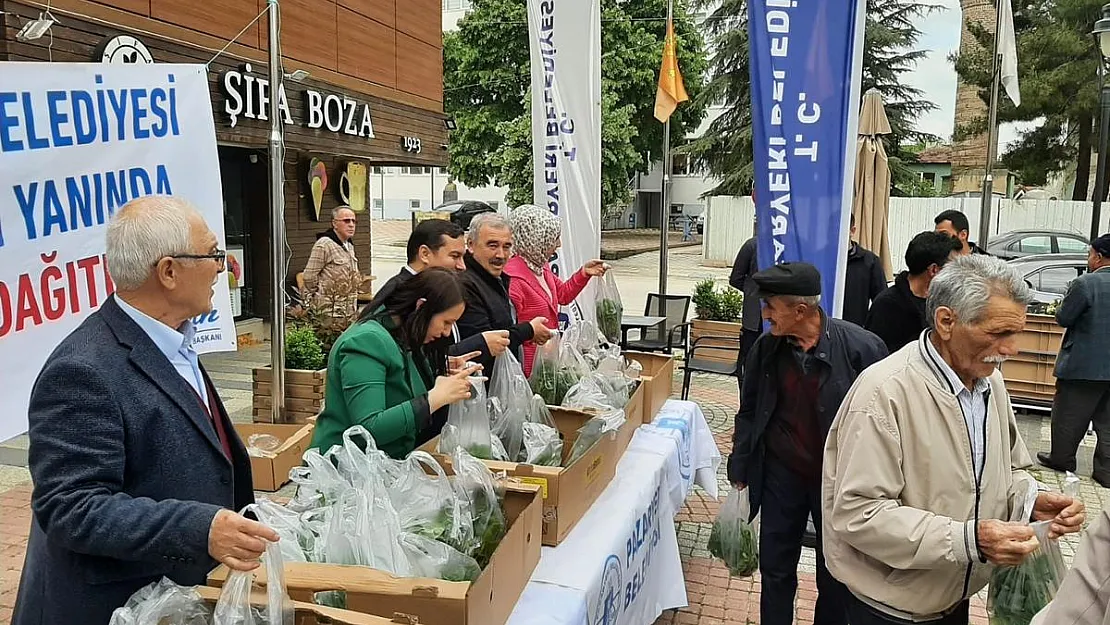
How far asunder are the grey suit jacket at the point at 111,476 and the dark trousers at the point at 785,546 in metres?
2.17

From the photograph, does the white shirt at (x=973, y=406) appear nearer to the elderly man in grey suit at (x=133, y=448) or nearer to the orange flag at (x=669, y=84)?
the elderly man in grey suit at (x=133, y=448)

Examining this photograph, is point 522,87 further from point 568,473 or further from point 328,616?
point 328,616

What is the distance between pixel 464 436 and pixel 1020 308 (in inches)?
67.9

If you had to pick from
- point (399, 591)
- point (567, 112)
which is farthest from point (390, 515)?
point (567, 112)

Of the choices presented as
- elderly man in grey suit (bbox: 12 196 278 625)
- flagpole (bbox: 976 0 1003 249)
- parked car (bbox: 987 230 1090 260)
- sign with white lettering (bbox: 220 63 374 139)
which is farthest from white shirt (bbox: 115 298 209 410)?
parked car (bbox: 987 230 1090 260)

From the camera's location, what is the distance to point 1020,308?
211cm

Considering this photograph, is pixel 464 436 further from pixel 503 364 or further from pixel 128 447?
pixel 128 447

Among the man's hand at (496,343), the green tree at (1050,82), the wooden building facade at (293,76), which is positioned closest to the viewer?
the man's hand at (496,343)

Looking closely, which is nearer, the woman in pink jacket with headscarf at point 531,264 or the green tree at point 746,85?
the woman in pink jacket with headscarf at point 531,264

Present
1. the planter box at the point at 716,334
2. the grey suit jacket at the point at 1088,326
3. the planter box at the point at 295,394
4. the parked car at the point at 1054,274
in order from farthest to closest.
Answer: the parked car at the point at 1054,274 → the planter box at the point at 716,334 → the planter box at the point at 295,394 → the grey suit jacket at the point at 1088,326

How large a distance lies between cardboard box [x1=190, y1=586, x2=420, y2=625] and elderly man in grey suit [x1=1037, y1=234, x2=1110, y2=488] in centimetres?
586

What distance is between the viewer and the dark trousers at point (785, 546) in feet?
10.2

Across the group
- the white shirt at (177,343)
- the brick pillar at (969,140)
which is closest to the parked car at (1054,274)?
the white shirt at (177,343)

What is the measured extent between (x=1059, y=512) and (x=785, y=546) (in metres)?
1.21
